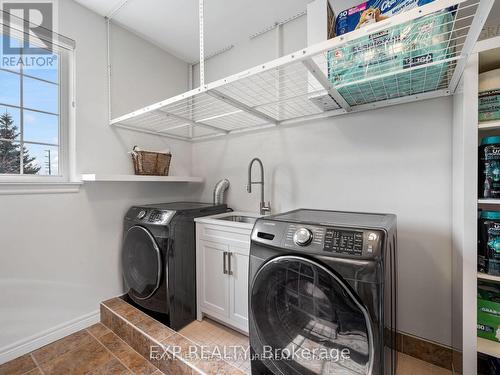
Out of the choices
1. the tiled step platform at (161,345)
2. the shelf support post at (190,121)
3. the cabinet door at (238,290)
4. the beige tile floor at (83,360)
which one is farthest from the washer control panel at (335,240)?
the shelf support post at (190,121)

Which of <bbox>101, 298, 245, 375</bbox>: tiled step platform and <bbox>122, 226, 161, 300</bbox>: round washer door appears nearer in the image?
<bbox>101, 298, 245, 375</bbox>: tiled step platform

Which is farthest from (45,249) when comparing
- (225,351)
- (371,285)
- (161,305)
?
(371,285)

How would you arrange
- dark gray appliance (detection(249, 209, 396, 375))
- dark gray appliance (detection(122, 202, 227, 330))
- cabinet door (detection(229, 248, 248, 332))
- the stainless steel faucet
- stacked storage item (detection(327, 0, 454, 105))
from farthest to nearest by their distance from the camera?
the stainless steel faucet → dark gray appliance (detection(122, 202, 227, 330)) → cabinet door (detection(229, 248, 248, 332)) → stacked storage item (detection(327, 0, 454, 105)) → dark gray appliance (detection(249, 209, 396, 375))

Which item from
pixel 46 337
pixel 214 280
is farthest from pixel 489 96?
pixel 46 337

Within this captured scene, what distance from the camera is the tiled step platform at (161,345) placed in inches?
52.8

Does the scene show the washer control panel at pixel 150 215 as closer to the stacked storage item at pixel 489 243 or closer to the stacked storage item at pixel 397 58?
the stacked storage item at pixel 397 58

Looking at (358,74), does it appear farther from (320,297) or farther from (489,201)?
(320,297)

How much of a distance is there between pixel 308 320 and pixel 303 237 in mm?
385

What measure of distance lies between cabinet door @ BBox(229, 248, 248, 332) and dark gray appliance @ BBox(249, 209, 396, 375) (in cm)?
40

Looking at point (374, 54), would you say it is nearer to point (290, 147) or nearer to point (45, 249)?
point (290, 147)

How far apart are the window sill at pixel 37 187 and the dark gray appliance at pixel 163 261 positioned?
0.49m

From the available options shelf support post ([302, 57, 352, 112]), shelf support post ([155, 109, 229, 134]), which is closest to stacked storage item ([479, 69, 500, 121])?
shelf support post ([302, 57, 352, 112])

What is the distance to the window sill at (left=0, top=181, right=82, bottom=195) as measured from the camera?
1.51 metres

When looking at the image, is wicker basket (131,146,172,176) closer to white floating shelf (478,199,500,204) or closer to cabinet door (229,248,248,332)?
cabinet door (229,248,248,332)
